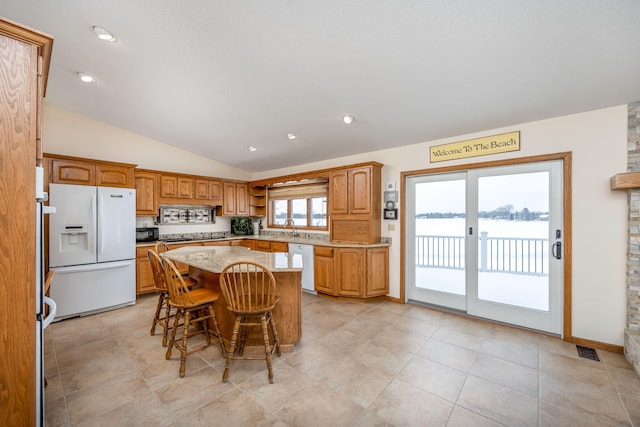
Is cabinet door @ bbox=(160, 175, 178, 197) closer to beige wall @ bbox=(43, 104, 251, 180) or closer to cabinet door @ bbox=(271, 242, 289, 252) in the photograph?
beige wall @ bbox=(43, 104, 251, 180)

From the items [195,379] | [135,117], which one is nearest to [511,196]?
[195,379]

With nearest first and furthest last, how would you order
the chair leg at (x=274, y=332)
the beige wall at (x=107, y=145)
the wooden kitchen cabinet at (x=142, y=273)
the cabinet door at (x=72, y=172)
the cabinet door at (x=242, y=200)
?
the chair leg at (x=274, y=332), the cabinet door at (x=72, y=172), the beige wall at (x=107, y=145), the wooden kitchen cabinet at (x=142, y=273), the cabinet door at (x=242, y=200)

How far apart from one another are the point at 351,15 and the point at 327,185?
3.33 m

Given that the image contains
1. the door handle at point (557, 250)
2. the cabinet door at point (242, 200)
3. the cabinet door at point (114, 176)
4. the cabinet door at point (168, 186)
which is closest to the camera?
the door handle at point (557, 250)

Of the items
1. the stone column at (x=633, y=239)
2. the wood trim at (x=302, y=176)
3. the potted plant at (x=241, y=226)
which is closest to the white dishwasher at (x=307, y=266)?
the wood trim at (x=302, y=176)

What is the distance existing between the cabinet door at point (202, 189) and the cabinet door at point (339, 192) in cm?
265

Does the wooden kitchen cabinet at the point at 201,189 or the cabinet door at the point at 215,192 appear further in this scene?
the cabinet door at the point at 215,192

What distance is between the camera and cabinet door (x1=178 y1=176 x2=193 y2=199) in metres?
5.02

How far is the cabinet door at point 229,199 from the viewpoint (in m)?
5.76

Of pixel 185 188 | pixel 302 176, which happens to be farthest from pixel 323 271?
pixel 185 188

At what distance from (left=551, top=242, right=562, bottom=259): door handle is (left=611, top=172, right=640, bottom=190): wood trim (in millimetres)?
749

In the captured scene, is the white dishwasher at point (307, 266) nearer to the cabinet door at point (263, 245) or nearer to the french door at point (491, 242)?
the cabinet door at point (263, 245)

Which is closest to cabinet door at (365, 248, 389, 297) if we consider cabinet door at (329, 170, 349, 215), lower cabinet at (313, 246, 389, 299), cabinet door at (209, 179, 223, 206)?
lower cabinet at (313, 246, 389, 299)

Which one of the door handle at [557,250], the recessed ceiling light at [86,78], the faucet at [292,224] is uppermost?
the recessed ceiling light at [86,78]
